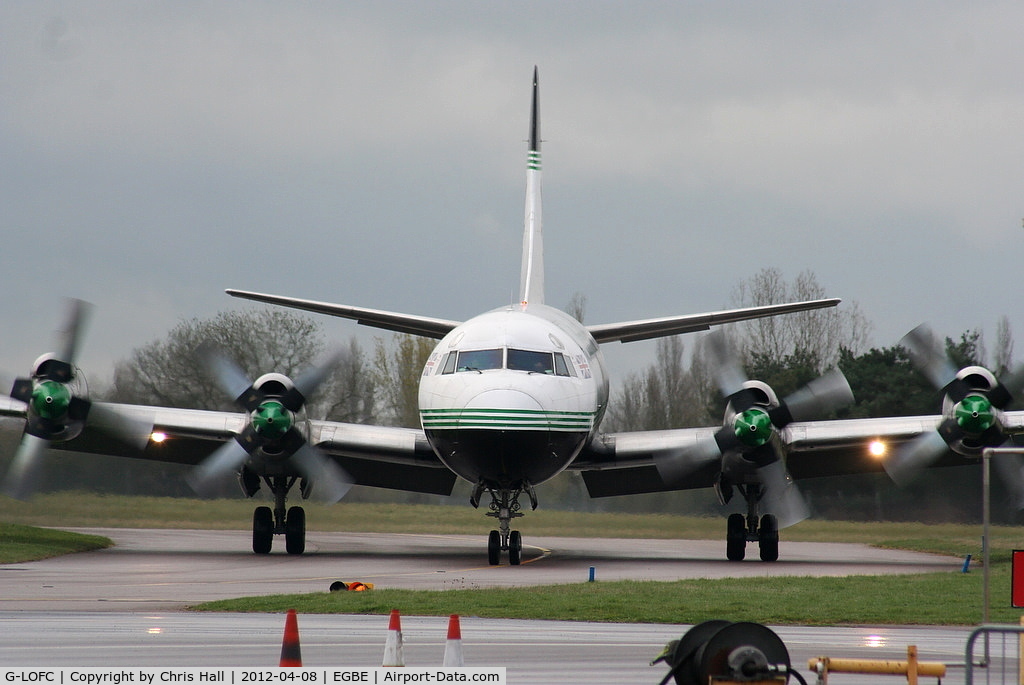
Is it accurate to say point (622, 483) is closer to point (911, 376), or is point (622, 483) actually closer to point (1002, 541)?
point (1002, 541)

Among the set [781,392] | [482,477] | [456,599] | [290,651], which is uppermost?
[781,392]

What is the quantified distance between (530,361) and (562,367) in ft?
2.07

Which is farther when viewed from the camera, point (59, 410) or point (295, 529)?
point (295, 529)

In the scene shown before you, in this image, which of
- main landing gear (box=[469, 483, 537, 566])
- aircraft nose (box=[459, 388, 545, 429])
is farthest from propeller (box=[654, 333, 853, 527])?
aircraft nose (box=[459, 388, 545, 429])

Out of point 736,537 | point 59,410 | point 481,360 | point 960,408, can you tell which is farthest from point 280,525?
point 960,408

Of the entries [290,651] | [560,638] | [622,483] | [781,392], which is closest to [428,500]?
[622,483]

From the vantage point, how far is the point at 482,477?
782 inches

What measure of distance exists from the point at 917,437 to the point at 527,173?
10.5 meters

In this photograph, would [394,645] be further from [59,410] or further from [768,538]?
[768,538]

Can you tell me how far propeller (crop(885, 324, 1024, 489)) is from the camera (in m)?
22.0

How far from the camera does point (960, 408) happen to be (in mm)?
22000

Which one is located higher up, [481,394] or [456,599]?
[481,394]

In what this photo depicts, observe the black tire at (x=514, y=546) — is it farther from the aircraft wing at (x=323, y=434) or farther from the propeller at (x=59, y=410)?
the propeller at (x=59, y=410)

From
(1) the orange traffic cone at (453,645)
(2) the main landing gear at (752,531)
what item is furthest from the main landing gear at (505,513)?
(1) the orange traffic cone at (453,645)
